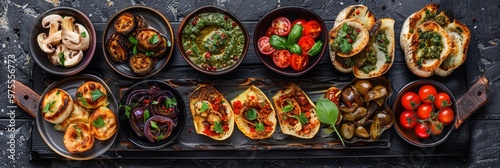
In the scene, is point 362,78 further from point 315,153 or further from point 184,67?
point 184,67

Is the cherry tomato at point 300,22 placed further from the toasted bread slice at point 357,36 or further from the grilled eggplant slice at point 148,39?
the grilled eggplant slice at point 148,39

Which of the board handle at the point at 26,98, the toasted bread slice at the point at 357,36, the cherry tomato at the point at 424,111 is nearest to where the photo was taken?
the toasted bread slice at the point at 357,36

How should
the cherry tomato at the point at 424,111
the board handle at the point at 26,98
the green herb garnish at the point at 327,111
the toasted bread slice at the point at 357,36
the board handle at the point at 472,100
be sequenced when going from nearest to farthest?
the green herb garnish at the point at 327,111
the toasted bread slice at the point at 357,36
the cherry tomato at the point at 424,111
the board handle at the point at 472,100
the board handle at the point at 26,98

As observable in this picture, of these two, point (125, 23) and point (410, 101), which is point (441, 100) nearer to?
point (410, 101)

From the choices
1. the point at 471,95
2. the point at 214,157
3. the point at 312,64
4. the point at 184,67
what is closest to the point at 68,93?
the point at 184,67

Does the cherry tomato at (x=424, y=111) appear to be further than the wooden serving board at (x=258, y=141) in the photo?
No

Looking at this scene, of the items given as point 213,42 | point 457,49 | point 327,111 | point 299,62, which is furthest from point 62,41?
point 457,49

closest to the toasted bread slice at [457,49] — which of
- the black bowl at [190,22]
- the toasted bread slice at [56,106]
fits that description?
the black bowl at [190,22]
